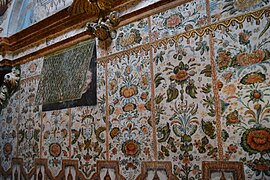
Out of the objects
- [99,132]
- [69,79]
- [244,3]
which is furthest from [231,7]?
[69,79]

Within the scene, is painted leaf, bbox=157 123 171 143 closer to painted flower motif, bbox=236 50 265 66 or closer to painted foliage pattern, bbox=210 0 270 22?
painted flower motif, bbox=236 50 265 66

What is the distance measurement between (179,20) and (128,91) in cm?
55

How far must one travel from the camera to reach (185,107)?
1.68 meters

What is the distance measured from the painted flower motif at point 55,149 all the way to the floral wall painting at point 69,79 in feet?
0.99

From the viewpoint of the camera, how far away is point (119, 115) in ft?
6.60

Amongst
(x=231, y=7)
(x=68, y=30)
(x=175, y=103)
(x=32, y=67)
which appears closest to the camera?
(x=231, y=7)

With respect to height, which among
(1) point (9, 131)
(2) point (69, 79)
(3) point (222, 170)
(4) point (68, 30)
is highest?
(4) point (68, 30)

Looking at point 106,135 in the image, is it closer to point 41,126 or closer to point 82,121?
point 82,121

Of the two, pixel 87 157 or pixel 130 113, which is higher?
pixel 130 113

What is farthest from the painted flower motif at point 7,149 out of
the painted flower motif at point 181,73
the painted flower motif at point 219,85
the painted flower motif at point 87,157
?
the painted flower motif at point 219,85

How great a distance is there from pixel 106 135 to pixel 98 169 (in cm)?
24

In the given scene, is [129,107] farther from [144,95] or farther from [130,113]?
[144,95]

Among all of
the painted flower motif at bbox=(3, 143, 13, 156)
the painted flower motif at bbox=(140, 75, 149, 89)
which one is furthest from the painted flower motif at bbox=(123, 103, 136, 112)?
the painted flower motif at bbox=(3, 143, 13, 156)

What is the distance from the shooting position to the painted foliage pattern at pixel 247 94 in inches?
55.1
